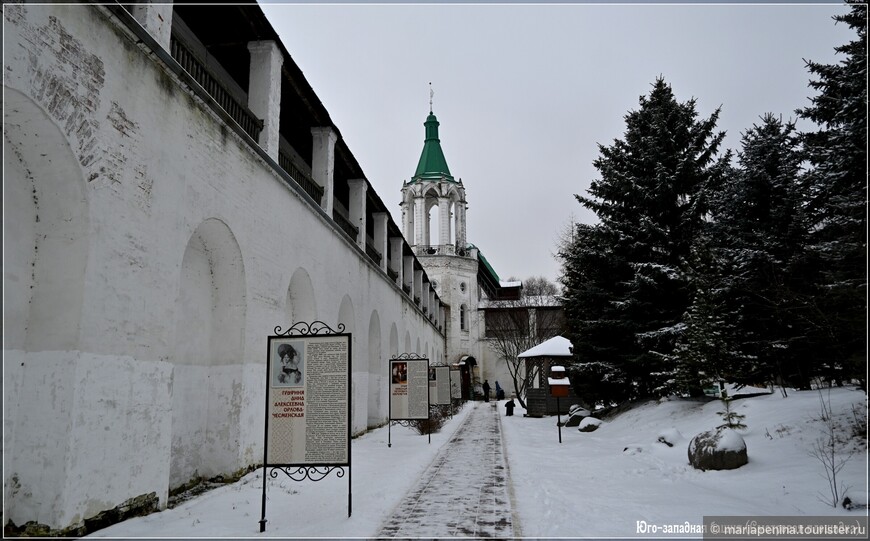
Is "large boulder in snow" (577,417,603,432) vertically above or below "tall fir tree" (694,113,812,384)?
below

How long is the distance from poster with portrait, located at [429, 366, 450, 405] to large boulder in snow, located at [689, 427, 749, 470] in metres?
11.1

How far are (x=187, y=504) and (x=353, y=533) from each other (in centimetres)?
298

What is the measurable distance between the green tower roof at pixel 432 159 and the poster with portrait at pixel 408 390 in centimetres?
3377

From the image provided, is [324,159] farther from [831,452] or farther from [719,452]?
[831,452]

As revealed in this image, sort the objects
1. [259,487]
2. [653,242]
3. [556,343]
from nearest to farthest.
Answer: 1. [259,487]
2. [653,242]
3. [556,343]

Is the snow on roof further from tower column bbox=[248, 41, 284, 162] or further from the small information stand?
tower column bbox=[248, 41, 284, 162]

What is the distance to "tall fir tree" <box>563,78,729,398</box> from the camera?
1534 centimetres

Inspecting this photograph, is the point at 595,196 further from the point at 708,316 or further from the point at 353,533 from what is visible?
the point at 353,533

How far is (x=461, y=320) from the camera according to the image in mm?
48031

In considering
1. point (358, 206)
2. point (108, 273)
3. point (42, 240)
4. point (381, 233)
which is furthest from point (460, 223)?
point (42, 240)

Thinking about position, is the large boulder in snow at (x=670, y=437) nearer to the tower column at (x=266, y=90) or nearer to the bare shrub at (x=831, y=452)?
the bare shrub at (x=831, y=452)

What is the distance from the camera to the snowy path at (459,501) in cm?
589

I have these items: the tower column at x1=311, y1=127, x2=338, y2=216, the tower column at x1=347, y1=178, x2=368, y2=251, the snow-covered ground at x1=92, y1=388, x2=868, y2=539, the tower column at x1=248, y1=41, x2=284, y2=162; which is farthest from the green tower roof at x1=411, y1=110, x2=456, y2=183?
the snow-covered ground at x1=92, y1=388, x2=868, y2=539

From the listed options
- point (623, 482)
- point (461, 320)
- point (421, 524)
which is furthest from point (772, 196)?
point (461, 320)
